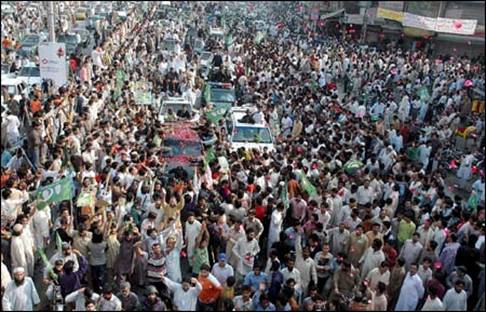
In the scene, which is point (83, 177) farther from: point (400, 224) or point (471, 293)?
point (471, 293)

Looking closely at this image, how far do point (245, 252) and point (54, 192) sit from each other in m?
2.76

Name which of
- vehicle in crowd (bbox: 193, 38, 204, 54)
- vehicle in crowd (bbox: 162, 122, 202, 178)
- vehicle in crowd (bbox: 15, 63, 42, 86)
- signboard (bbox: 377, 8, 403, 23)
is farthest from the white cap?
signboard (bbox: 377, 8, 403, 23)

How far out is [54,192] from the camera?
8250mm

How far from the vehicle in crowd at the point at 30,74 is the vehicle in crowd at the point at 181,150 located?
704cm

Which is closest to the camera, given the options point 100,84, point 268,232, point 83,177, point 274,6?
point 268,232

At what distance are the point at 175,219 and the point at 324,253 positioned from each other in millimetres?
2176

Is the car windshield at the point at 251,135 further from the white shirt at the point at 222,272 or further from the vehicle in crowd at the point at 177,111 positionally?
the white shirt at the point at 222,272

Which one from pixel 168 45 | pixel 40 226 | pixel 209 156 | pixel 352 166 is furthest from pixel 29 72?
pixel 352 166

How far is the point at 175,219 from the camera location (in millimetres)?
8547

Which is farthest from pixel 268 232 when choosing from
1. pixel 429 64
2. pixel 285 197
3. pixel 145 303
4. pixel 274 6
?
pixel 274 6

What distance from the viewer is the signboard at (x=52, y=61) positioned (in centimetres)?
1449

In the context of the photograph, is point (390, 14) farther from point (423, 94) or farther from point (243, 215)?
point (243, 215)

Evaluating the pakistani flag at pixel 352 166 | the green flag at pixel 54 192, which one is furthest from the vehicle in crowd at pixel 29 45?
the green flag at pixel 54 192

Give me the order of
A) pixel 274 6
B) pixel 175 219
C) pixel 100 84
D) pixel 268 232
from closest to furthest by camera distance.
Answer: pixel 175 219
pixel 268 232
pixel 100 84
pixel 274 6
